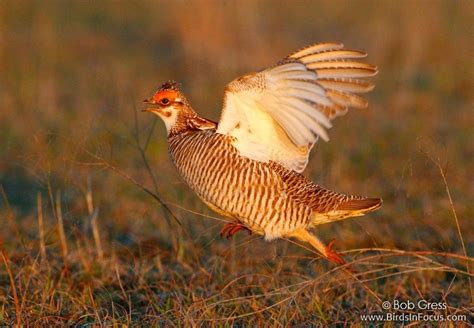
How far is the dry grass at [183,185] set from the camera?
471 cm

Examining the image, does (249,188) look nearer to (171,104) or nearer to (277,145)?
(277,145)

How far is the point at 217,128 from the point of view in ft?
15.6

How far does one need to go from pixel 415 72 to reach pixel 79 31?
564cm

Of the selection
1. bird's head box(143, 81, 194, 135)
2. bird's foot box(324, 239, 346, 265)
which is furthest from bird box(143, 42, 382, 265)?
bird's head box(143, 81, 194, 135)

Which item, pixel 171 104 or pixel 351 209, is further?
pixel 171 104

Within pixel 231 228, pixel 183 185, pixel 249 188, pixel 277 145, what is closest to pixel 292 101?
pixel 277 145

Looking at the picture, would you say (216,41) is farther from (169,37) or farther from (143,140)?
(143,140)

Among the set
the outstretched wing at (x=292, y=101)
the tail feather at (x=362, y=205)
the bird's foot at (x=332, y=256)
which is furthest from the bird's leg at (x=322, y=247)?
the outstretched wing at (x=292, y=101)

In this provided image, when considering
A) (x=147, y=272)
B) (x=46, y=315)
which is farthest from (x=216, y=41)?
(x=46, y=315)

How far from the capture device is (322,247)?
4762 millimetres

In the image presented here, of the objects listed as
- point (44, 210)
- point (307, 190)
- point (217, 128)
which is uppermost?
point (217, 128)

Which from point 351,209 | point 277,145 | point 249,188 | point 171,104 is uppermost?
point 171,104

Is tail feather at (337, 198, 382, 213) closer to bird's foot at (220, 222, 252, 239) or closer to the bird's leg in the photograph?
the bird's leg

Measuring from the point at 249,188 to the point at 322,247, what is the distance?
0.52 metres
